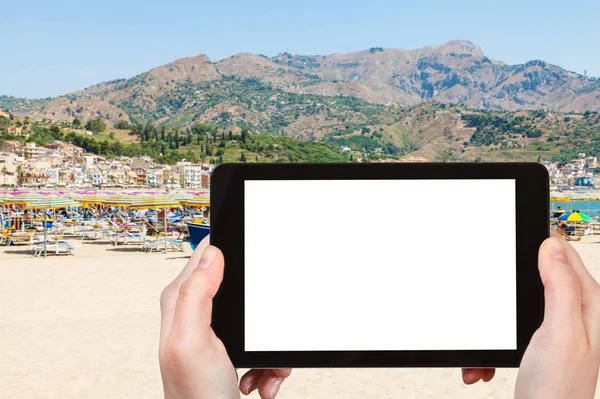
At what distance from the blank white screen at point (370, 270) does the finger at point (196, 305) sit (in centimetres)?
9

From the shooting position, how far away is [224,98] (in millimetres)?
188500

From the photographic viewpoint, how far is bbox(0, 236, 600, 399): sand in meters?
5.18

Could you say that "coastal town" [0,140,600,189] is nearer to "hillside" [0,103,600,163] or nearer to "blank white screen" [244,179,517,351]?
"hillside" [0,103,600,163]

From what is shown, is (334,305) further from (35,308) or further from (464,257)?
(35,308)

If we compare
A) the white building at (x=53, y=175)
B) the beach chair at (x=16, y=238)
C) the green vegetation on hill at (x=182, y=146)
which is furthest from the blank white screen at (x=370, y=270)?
the green vegetation on hill at (x=182, y=146)

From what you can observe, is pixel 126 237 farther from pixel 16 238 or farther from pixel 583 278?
pixel 583 278

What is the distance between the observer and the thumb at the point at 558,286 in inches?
40.4

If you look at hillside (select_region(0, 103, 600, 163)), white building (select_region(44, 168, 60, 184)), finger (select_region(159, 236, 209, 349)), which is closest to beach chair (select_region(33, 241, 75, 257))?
finger (select_region(159, 236, 209, 349))

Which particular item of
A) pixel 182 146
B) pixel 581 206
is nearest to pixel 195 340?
pixel 581 206

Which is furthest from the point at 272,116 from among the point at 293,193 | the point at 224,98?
the point at 293,193

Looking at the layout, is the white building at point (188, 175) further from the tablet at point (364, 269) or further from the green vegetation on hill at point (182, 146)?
the tablet at point (364, 269)

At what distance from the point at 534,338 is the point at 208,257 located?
651 millimetres

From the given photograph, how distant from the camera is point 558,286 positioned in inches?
41.4

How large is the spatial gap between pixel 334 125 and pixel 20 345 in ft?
537
